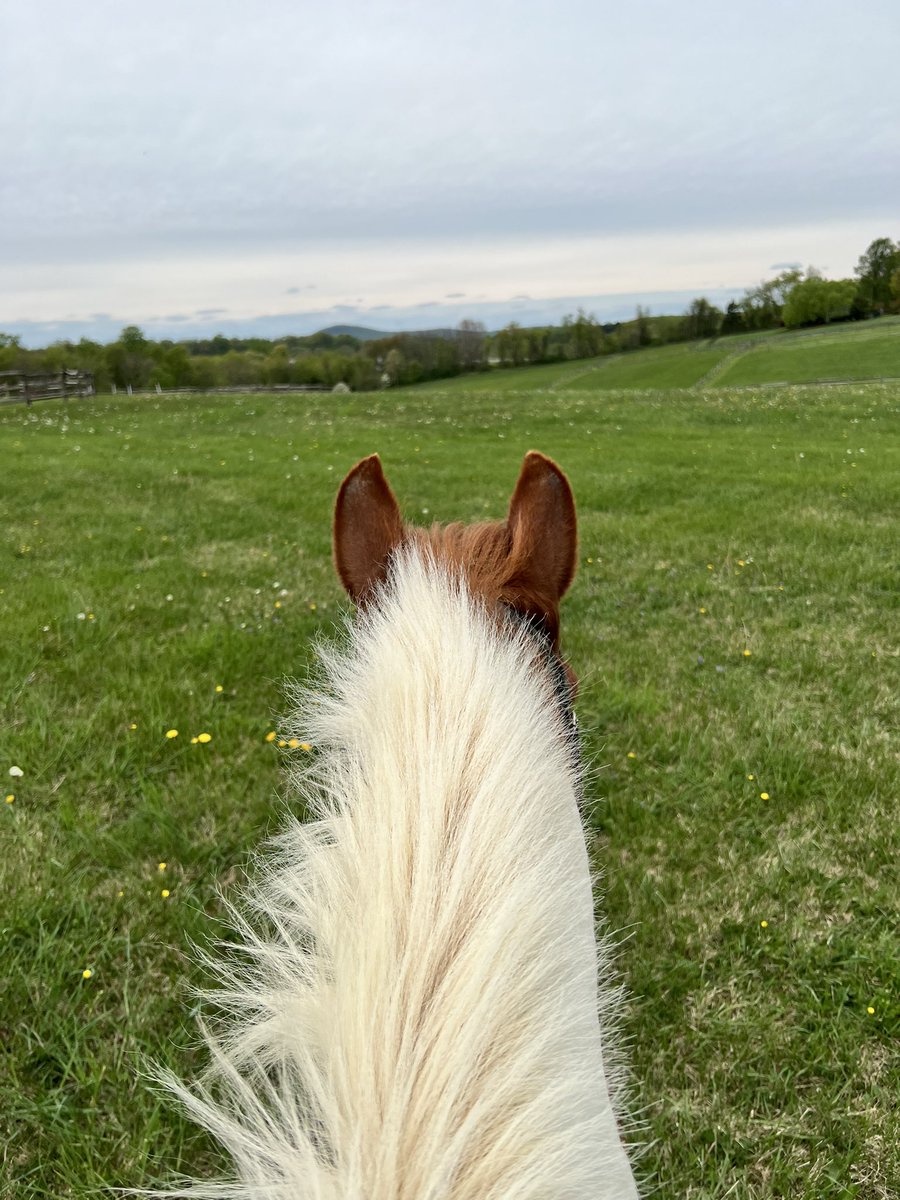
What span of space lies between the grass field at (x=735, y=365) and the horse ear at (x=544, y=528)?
40.9 m

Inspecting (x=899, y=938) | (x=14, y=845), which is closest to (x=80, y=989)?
(x=14, y=845)

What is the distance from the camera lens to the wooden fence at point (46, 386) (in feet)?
90.8

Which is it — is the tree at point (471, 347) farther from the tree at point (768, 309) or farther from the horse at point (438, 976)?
the horse at point (438, 976)

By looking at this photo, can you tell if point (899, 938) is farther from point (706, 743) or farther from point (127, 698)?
point (127, 698)

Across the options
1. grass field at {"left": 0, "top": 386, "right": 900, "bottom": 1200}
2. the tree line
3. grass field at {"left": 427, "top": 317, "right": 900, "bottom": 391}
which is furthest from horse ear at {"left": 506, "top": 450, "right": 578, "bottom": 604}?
the tree line

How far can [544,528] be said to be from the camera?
6.36 ft

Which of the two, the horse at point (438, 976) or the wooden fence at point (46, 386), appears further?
the wooden fence at point (46, 386)

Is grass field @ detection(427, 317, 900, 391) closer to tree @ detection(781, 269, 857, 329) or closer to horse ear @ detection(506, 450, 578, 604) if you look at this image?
tree @ detection(781, 269, 857, 329)

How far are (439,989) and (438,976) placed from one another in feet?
0.07

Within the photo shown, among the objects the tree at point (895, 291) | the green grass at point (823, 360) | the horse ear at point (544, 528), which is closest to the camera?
the horse ear at point (544, 528)

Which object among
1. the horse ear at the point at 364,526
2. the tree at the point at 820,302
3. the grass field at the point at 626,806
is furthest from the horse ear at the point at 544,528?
the tree at the point at 820,302

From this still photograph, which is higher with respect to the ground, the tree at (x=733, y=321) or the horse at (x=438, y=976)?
the tree at (x=733, y=321)

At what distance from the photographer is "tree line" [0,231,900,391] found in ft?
247

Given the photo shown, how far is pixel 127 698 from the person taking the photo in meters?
3.77
